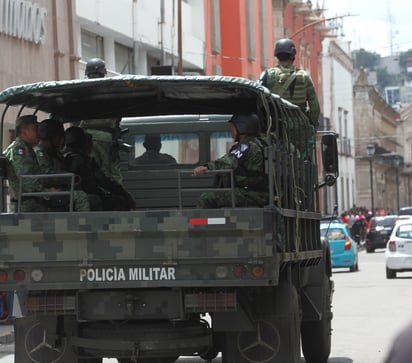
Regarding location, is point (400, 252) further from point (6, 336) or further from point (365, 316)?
point (6, 336)

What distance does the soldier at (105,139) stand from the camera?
11.0 m

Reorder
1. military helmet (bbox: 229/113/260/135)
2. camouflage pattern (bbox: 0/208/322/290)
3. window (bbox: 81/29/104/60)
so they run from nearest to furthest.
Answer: camouflage pattern (bbox: 0/208/322/290)
military helmet (bbox: 229/113/260/135)
window (bbox: 81/29/104/60)

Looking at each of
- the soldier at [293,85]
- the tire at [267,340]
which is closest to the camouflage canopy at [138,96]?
the soldier at [293,85]

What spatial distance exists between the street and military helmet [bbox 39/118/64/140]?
10.7ft

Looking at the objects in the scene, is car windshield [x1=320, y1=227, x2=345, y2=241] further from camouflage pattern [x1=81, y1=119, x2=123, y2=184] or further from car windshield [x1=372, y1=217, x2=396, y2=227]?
camouflage pattern [x1=81, y1=119, x2=123, y2=184]

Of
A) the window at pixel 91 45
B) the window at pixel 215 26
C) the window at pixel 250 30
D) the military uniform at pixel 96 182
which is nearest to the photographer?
the military uniform at pixel 96 182

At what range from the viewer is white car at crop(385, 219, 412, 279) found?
29.6 m

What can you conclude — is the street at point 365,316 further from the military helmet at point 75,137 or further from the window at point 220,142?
the military helmet at point 75,137

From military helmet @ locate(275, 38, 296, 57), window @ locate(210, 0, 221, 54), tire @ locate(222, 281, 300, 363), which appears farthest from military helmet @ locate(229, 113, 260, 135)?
window @ locate(210, 0, 221, 54)

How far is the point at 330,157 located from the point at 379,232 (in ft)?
137

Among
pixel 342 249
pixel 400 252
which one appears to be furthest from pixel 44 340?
pixel 342 249

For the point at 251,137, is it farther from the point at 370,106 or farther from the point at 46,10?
the point at 370,106

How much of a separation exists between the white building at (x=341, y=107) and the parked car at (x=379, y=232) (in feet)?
66.2

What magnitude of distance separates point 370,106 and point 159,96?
307ft
